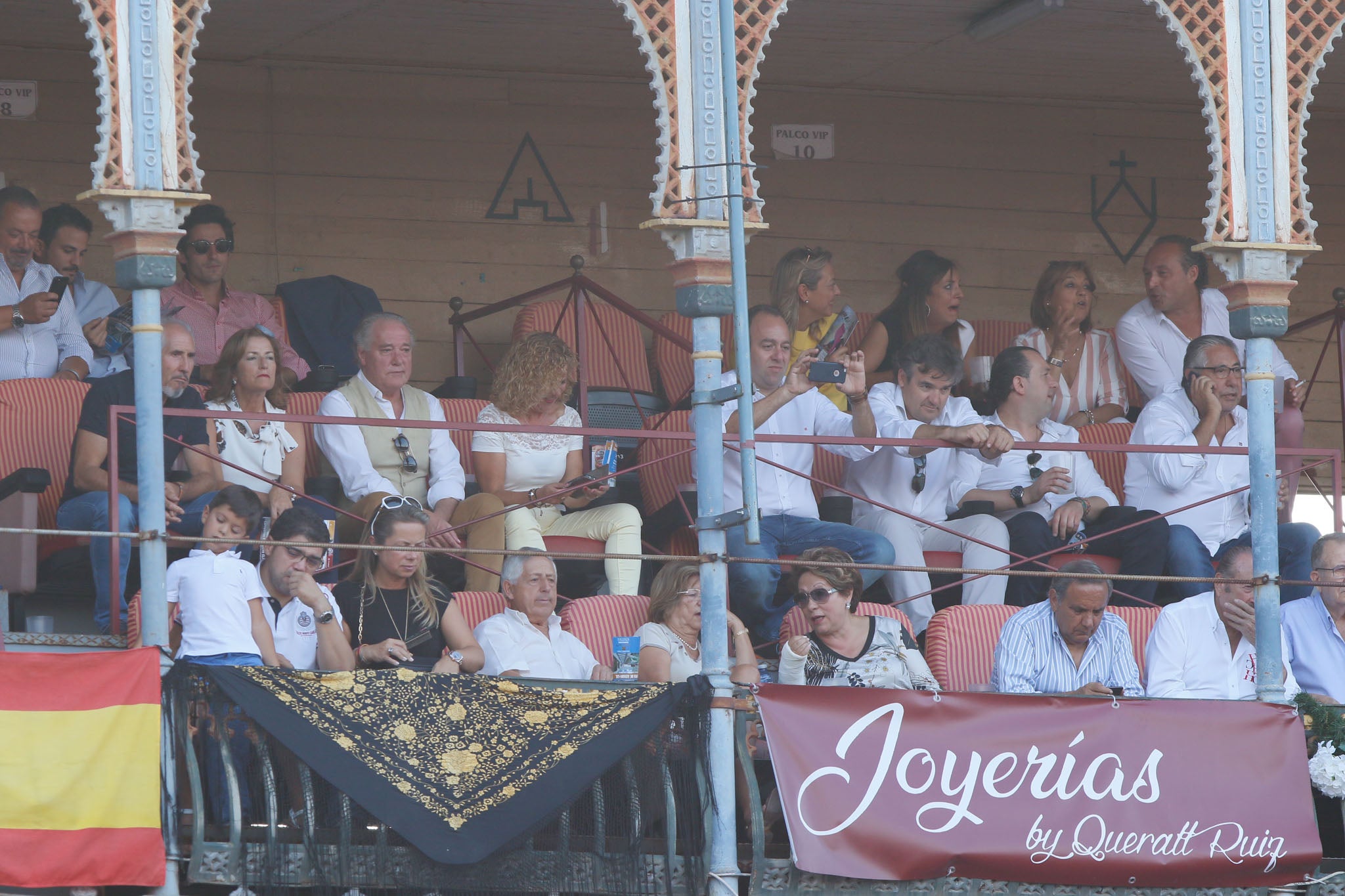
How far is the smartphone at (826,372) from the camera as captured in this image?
25.0 ft

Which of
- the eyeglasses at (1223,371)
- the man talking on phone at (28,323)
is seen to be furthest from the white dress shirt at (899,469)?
the man talking on phone at (28,323)

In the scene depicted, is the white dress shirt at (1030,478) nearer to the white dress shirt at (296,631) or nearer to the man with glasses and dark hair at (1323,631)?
the man with glasses and dark hair at (1323,631)

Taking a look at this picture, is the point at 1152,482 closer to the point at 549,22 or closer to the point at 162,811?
the point at 549,22

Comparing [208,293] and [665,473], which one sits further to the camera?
[208,293]

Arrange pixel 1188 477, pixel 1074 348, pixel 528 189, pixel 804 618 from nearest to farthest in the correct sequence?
pixel 804 618 < pixel 1188 477 < pixel 1074 348 < pixel 528 189

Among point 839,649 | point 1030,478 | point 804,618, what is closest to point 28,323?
point 804,618

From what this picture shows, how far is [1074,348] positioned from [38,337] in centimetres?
508

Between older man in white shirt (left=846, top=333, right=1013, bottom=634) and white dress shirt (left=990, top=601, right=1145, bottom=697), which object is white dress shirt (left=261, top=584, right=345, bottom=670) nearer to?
white dress shirt (left=990, top=601, right=1145, bottom=697)

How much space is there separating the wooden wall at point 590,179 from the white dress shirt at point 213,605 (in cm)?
368

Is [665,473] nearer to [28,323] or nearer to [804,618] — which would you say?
[804,618]

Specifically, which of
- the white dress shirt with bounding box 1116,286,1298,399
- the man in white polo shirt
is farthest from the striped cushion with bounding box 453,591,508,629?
the white dress shirt with bounding box 1116,286,1298,399

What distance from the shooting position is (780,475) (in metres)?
9.27

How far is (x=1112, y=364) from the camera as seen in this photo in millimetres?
10836

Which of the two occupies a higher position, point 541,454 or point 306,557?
point 541,454
